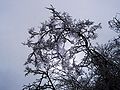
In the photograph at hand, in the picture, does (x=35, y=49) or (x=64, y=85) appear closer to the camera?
(x=35, y=49)

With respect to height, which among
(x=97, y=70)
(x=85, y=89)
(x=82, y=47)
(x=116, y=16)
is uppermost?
(x=116, y=16)

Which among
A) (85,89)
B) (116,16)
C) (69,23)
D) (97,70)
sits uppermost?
(116,16)

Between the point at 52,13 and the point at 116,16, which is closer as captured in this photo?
the point at 52,13

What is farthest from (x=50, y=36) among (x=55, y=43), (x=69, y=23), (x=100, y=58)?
(x=100, y=58)

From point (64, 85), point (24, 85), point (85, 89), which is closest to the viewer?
point (85, 89)

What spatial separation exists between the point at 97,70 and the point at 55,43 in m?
2.24

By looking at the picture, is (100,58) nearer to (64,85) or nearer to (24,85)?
(64,85)

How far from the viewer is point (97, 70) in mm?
9977

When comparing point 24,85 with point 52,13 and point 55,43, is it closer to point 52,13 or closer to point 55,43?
point 55,43

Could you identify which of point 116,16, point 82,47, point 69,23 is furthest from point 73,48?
point 116,16

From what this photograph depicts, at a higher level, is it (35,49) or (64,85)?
(35,49)

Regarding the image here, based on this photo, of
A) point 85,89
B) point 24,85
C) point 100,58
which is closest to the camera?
point 100,58

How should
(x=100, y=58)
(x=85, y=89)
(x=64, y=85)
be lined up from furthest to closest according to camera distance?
1. (x=64, y=85)
2. (x=85, y=89)
3. (x=100, y=58)

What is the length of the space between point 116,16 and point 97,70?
366cm
